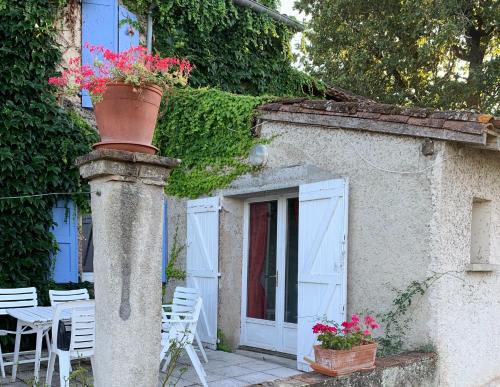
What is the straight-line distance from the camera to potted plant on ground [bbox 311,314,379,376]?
381cm

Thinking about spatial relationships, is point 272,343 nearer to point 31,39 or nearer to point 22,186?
point 22,186

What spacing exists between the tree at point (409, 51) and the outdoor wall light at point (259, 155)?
23.3 feet

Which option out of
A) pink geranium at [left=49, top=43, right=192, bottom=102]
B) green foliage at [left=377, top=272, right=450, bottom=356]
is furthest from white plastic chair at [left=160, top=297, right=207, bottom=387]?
pink geranium at [left=49, top=43, right=192, bottom=102]

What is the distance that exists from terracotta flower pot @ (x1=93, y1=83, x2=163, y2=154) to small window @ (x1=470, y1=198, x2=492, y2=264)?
397cm

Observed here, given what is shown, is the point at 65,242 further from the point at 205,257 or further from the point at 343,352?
the point at 343,352

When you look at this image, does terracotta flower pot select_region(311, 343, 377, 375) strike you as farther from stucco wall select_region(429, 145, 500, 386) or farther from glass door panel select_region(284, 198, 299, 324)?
glass door panel select_region(284, 198, 299, 324)

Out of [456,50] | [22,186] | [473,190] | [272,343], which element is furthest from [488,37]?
[22,186]

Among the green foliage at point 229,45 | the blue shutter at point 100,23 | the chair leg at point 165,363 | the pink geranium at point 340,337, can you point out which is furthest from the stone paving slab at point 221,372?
the green foliage at point 229,45

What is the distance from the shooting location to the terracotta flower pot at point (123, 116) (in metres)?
2.88

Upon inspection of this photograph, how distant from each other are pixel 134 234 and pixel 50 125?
5.16 metres

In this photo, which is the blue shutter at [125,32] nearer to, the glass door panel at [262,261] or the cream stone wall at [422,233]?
the glass door panel at [262,261]

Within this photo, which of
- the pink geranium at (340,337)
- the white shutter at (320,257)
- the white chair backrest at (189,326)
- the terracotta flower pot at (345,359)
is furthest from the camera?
the white shutter at (320,257)

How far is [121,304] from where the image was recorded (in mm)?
2742

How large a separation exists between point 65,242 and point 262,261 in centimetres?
275
